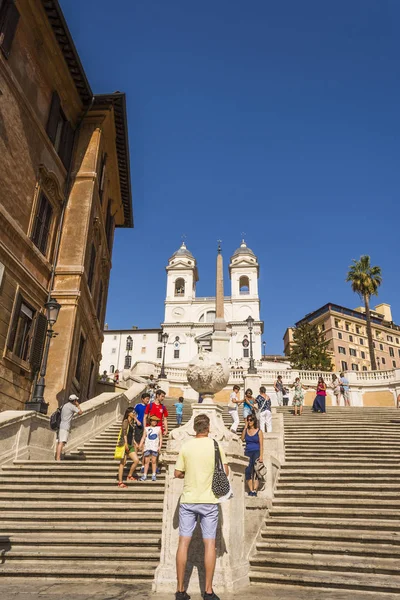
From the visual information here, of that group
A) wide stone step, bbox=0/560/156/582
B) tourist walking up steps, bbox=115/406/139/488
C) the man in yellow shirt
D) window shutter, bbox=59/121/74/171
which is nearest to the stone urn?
the man in yellow shirt

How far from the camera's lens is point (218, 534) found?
4973mm

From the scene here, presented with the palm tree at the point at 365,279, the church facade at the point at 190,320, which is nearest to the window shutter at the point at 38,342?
the palm tree at the point at 365,279

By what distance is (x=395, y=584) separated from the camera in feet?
16.7

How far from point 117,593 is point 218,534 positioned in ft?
4.12

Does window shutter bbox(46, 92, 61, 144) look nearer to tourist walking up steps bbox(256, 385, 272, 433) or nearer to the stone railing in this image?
the stone railing

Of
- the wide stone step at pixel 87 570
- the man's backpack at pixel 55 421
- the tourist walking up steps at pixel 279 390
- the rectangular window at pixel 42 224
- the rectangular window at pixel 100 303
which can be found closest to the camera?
the wide stone step at pixel 87 570

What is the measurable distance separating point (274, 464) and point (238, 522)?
3.63 meters

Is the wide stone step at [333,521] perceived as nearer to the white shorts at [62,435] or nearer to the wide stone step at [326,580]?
the wide stone step at [326,580]

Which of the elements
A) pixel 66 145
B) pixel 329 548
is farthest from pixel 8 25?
pixel 329 548

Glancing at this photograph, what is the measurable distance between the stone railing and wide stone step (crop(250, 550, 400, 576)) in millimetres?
6509

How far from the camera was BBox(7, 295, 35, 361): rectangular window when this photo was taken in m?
12.8

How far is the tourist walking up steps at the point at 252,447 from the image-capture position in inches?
311

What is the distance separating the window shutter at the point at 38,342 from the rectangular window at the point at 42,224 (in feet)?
8.61

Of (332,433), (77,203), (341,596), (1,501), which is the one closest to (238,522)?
(341,596)
